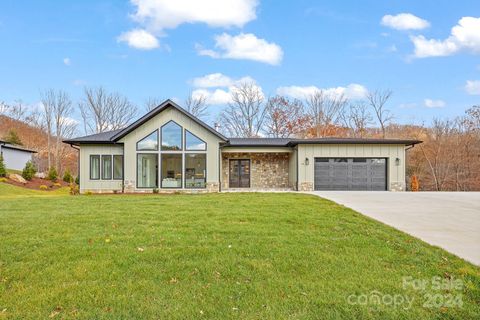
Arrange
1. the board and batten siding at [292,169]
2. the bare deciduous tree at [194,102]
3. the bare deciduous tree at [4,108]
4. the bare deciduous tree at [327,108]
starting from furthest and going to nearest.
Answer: the bare deciduous tree at [4,108], the bare deciduous tree at [194,102], the bare deciduous tree at [327,108], the board and batten siding at [292,169]

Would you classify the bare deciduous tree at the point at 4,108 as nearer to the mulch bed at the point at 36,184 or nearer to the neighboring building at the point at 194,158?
the mulch bed at the point at 36,184

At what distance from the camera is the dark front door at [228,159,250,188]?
2038 centimetres

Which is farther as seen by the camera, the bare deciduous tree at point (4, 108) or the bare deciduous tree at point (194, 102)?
the bare deciduous tree at point (4, 108)

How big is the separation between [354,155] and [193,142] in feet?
28.9

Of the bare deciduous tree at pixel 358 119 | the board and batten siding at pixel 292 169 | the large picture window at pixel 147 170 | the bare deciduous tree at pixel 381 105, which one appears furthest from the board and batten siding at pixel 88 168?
Result: the bare deciduous tree at pixel 381 105

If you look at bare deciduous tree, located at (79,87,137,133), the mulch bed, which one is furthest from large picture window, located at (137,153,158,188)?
bare deciduous tree, located at (79,87,137,133)

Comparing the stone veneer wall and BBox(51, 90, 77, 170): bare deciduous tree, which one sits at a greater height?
BBox(51, 90, 77, 170): bare deciduous tree

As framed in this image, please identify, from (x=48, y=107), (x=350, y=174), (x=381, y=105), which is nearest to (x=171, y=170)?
(x=350, y=174)

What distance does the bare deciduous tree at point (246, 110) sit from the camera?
34.0m

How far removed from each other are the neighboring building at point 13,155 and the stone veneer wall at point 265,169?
1947 centimetres

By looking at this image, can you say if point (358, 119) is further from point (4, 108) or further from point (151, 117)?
point (4, 108)

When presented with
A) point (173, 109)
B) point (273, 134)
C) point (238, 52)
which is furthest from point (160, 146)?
point (273, 134)

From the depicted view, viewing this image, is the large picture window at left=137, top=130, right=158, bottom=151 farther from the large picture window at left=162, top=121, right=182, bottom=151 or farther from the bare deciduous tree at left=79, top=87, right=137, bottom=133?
the bare deciduous tree at left=79, top=87, right=137, bottom=133

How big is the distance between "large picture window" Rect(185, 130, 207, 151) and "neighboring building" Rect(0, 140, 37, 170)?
18825mm
